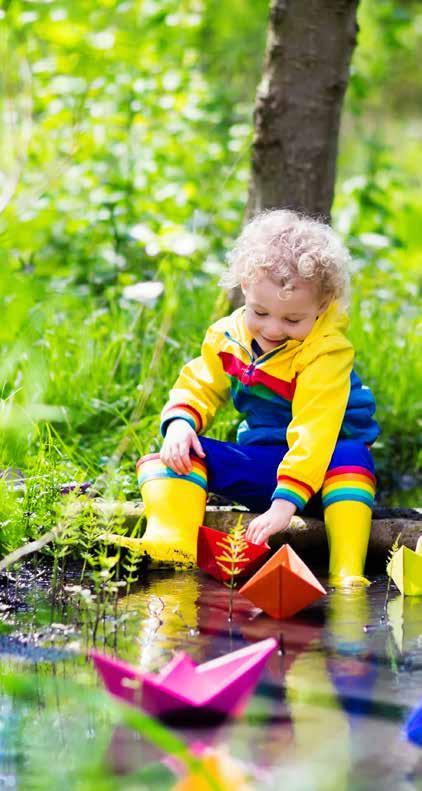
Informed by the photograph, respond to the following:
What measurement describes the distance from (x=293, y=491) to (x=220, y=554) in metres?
0.25

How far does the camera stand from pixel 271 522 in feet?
8.88

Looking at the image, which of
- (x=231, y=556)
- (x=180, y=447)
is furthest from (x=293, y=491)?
(x=180, y=447)

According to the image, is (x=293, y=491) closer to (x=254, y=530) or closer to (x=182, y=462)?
(x=254, y=530)

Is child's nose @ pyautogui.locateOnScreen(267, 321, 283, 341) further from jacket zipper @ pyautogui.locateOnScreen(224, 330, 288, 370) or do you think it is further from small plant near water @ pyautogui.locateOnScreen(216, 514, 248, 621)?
small plant near water @ pyautogui.locateOnScreen(216, 514, 248, 621)

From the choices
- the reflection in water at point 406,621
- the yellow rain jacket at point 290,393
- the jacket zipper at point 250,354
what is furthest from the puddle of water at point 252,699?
the jacket zipper at point 250,354

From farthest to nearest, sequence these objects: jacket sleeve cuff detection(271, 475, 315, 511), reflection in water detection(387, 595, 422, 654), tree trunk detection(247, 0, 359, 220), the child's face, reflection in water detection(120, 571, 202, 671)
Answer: tree trunk detection(247, 0, 359, 220) < the child's face < jacket sleeve cuff detection(271, 475, 315, 511) < reflection in water detection(387, 595, 422, 654) < reflection in water detection(120, 571, 202, 671)

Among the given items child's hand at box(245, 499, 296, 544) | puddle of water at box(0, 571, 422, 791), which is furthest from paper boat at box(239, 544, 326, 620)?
child's hand at box(245, 499, 296, 544)

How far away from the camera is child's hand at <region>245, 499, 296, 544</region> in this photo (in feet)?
8.82

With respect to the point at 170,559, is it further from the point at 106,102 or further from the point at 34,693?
the point at 106,102

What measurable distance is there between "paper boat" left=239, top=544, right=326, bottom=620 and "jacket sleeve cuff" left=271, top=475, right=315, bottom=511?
1.31ft

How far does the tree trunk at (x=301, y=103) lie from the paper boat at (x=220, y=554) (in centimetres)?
150

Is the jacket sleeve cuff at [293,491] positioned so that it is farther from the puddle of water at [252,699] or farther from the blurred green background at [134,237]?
the blurred green background at [134,237]

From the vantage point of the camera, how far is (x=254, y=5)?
6129mm

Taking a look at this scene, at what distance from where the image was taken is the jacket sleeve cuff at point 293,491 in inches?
109
